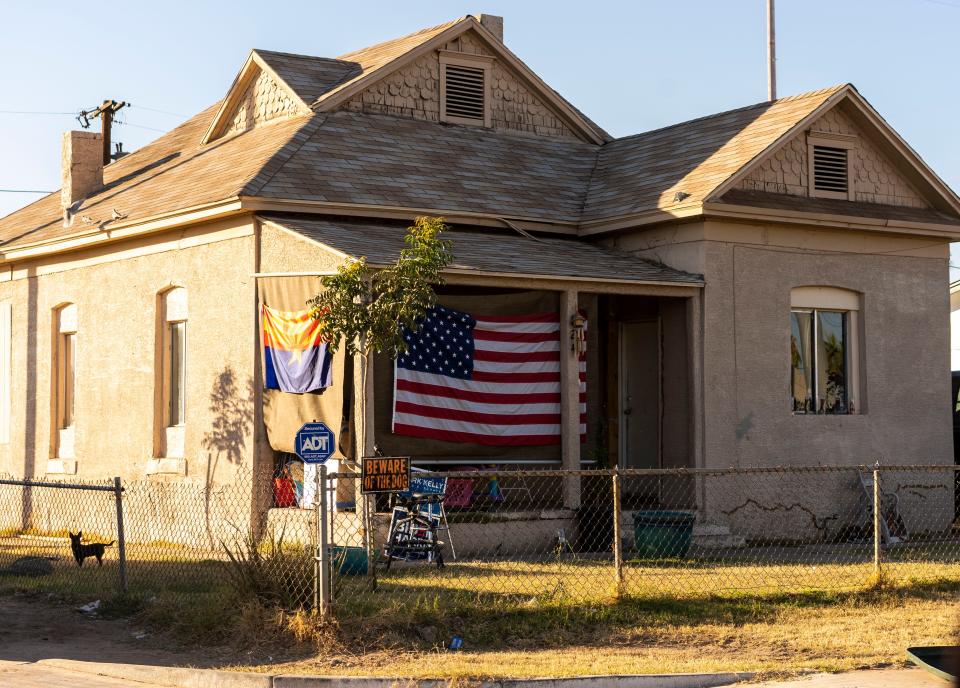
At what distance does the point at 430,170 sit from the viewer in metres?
18.8

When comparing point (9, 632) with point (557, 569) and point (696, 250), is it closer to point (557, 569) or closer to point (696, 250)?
point (557, 569)

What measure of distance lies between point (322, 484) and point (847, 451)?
10.4m

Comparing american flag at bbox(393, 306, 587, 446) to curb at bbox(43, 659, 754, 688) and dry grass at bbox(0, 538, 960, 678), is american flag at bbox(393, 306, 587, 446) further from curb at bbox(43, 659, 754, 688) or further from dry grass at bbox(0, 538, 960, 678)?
curb at bbox(43, 659, 754, 688)

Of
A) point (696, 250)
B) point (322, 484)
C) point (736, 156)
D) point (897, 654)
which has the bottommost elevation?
point (897, 654)

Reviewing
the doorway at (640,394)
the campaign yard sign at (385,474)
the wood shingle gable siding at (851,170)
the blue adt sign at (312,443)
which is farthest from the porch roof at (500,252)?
the campaign yard sign at (385,474)

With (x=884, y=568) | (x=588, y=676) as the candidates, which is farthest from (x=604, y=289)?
(x=588, y=676)

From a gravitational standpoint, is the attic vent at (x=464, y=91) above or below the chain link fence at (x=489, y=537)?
above

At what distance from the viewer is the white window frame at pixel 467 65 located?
20609 millimetres

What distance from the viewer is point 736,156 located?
18.2 meters

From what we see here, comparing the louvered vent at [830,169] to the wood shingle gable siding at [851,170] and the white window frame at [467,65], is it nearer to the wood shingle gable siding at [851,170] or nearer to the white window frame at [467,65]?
the wood shingle gable siding at [851,170]

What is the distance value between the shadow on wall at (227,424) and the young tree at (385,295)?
2759 millimetres

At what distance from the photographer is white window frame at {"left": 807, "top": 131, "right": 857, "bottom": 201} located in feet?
61.1

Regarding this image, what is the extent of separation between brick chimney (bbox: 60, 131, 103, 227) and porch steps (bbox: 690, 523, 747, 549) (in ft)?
39.8

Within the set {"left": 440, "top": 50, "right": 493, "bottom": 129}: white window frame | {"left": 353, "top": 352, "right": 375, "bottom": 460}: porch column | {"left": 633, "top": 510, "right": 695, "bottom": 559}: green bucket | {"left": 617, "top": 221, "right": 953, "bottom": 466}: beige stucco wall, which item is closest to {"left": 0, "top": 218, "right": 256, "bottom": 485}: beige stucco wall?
{"left": 353, "top": 352, "right": 375, "bottom": 460}: porch column
